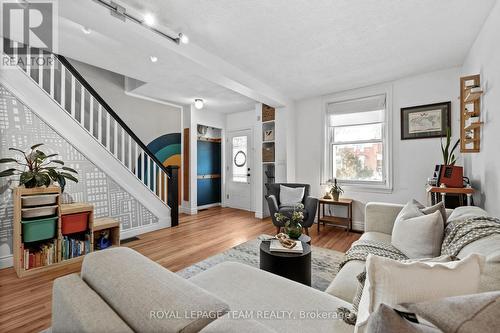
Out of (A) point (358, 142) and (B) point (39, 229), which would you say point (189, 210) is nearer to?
(B) point (39, 229)

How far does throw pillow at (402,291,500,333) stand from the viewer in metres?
0.50

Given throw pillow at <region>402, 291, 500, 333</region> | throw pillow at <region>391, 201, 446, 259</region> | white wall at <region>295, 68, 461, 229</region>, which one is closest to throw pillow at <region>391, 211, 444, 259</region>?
throw pillow at <region>391, 201, 446, 259</region>

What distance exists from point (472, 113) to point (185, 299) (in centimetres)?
302

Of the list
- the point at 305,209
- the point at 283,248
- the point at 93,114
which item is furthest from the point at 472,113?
the point at 93,114

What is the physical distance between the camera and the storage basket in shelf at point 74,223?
2.51 m

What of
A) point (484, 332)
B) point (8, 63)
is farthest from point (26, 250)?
point (484, 332)

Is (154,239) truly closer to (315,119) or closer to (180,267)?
(180,267)

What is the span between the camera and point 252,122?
5418mm

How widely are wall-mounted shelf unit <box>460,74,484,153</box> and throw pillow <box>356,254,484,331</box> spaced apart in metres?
2.16

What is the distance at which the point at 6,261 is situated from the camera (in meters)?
2.42

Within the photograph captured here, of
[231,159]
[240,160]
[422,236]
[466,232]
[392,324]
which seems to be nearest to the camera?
[392,324]

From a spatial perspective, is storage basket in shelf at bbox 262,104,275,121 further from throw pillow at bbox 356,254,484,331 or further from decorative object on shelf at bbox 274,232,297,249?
throw pillow at bbox 356,254,484,331

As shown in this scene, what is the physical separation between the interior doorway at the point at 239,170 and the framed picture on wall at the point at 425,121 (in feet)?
10.3

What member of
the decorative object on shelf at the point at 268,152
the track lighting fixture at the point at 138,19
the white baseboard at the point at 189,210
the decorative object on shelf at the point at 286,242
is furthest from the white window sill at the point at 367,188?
the track lighting fixture at the point at 138,19
